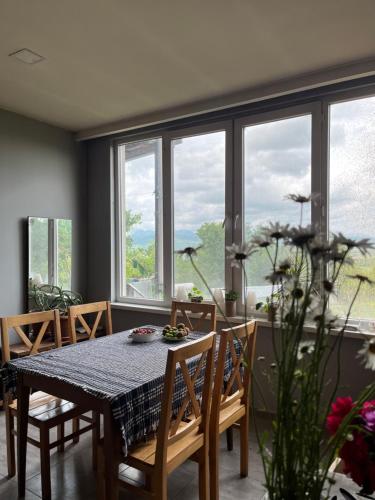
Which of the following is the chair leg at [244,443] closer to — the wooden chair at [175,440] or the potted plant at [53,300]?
the wooden chair at [175,440]

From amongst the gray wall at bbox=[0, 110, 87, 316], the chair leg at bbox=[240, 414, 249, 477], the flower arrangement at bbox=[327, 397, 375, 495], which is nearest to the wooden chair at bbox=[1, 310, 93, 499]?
the chair leg at bbox=[240, 414, 249, 477]

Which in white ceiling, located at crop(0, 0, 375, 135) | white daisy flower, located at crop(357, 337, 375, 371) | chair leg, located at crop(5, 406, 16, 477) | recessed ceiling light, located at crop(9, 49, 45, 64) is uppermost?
white ceiling, located at crop(0, 0, 375, 135)

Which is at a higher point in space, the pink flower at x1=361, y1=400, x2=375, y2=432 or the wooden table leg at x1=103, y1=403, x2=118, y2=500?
the pink flower at x1=361, y1=400, x2=375, y2=432

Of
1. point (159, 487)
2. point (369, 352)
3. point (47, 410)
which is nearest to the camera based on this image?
point (369, 352)

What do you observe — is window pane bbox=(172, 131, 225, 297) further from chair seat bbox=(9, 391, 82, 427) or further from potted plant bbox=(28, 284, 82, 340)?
chair seat bbox=(9, 391, 82, 427)

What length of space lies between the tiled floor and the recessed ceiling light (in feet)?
8.79

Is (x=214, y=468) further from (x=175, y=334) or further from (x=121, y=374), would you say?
(x=175, y=334)

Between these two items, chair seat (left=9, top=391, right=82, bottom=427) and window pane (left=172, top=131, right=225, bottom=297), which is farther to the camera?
window pane (left=172, top=131, right=225, bottom=297)

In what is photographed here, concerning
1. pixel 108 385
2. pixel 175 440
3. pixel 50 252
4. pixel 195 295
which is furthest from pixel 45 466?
pixel 50 252

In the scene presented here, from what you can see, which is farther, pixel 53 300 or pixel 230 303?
pixel 53 300

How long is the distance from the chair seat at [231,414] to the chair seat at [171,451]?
0.77ft

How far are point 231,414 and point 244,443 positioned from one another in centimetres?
25

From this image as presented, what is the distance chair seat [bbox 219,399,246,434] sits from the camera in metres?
2.11

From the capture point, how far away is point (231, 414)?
2189mm
